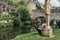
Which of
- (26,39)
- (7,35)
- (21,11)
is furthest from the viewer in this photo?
(21,11)

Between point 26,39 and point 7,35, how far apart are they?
11.1 meters

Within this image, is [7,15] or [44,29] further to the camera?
[7,15]

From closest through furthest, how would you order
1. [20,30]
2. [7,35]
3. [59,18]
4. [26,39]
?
[26,39], [7,35], [20,30], [59,18]

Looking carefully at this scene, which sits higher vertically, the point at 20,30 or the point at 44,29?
the point at 44,29

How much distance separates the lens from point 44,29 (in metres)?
25.2

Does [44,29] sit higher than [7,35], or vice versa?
[44,29]

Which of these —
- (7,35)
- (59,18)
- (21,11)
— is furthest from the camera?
(59,18)

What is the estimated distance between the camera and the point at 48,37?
80.3 ft

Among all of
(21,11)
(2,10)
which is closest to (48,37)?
(21,11)

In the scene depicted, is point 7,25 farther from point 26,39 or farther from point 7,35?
point 26,39

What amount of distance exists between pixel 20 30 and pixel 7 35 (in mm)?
2972

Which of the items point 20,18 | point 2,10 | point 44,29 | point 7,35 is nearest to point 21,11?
point 20,18

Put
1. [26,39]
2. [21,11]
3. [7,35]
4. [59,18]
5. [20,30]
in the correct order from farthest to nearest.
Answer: [59,18] < [21,11] < [20,30] < [7,35] < [26,39]

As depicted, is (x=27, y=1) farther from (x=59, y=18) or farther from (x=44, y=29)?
(x=44, y=29)
